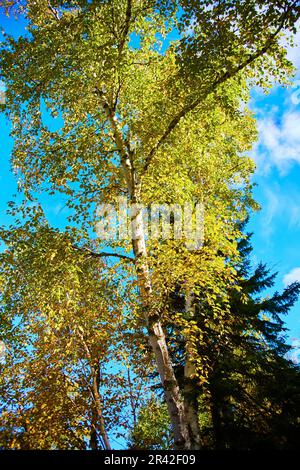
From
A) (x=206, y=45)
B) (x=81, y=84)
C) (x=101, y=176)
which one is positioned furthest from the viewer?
(x=101, y=176)

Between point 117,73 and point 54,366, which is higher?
point 117,73

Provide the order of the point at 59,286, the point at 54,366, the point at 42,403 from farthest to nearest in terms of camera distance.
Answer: the point at 54,366 < the point at 42,403 < the point at 59,286

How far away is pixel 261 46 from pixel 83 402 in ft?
37.5

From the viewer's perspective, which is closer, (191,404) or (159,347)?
(159,347)

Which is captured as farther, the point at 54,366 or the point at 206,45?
the point at 54,366

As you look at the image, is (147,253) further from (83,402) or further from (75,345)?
(83,402)

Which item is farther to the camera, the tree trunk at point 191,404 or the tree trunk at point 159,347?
the tree trunk at point 191,404

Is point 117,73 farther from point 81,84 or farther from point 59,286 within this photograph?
point 59,286

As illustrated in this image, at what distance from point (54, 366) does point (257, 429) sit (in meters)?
6.65

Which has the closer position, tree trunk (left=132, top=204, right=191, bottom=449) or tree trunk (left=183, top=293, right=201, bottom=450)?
tree trunk (left=132, top=204, right=191, bottom=449)

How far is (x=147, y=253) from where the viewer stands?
8500mm

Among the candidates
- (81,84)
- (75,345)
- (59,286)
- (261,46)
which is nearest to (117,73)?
(81,84)

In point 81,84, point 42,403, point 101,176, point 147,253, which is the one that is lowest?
point 42,403

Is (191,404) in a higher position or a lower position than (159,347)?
lower
